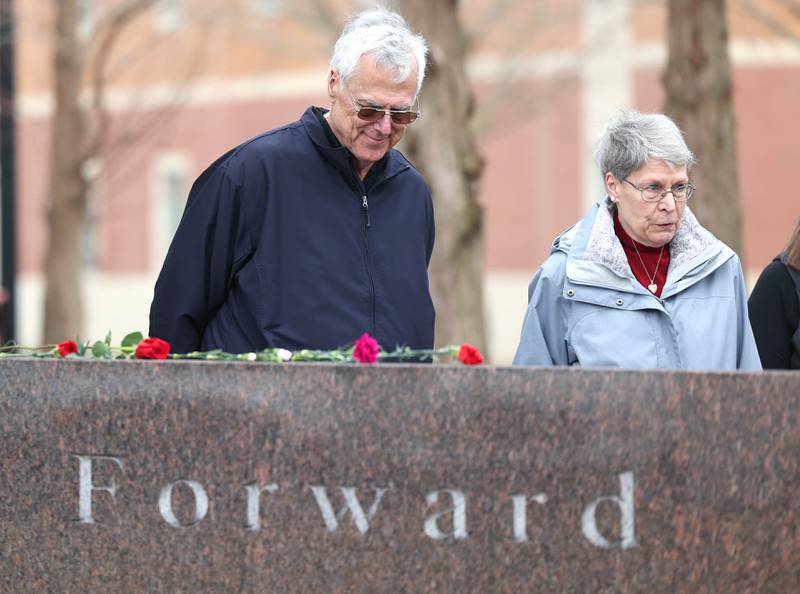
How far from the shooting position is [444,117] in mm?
8461

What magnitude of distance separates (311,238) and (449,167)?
→ 4.46 metres

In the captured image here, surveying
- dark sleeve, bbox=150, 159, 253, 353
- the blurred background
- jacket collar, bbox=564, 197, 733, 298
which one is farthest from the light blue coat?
the blurred background

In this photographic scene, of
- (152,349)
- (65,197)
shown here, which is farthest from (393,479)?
(65,197)

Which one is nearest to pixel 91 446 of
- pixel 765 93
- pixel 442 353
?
pixel 442 353

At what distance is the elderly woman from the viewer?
3979 millimetres

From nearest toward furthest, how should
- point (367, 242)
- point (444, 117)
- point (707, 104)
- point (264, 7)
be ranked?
1. point (367, 242)
2. point (707, 104)
3. point (444, 117)
4. point (264, 7)

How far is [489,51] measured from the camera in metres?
22.0

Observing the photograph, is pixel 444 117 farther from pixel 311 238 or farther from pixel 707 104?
A: pixel 311 238

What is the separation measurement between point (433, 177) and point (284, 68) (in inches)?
648

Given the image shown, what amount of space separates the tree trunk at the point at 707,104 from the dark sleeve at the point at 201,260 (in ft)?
14.3

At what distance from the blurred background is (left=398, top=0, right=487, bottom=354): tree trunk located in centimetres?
1

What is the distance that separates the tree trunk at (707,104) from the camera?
7996mm

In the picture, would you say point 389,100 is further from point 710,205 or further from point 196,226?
point 710,205

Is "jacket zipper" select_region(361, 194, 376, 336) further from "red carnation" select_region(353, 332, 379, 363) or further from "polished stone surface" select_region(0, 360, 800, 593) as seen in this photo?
"polished stone surface" select_region(0, 360, 800, 593)
